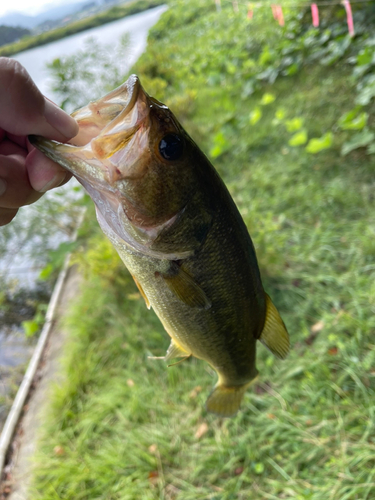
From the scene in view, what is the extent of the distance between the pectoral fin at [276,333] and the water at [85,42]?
4.98 metres

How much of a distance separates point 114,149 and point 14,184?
412 mm

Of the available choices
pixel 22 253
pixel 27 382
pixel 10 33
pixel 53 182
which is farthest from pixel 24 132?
pixel 22 253

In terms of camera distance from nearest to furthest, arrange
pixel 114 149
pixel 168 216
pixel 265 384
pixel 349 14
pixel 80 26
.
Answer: pixel 114 149 < pixel 168 216 < pixel 265 384 < pixel 349 14 < pixel 80 26

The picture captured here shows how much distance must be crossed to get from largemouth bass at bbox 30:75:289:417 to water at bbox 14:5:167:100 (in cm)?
468

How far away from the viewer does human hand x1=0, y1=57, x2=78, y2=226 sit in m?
1.01

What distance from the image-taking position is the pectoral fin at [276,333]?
4.42 ft

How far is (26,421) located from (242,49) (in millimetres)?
8249

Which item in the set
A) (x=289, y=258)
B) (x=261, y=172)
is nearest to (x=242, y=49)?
(x=261, y=172)

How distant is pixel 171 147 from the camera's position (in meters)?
1.03

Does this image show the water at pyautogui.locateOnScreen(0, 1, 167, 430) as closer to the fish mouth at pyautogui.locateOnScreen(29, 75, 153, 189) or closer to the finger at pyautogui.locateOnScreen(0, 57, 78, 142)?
the finger at pyautogui.locateOnScreen(0, 57, 78, 142)

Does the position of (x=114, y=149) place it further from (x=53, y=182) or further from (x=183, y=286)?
(x=183, y=286)

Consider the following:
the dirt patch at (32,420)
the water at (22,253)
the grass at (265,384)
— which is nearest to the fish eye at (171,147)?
the grass at (265,384)

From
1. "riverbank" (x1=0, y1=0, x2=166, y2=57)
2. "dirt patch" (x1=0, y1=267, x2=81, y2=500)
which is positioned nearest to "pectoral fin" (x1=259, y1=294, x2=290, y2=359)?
"dirt patch" (x1=0, y1=267, x2=81, y2=500)

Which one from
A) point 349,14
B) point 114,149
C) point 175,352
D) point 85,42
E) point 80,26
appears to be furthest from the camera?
point 80,26
